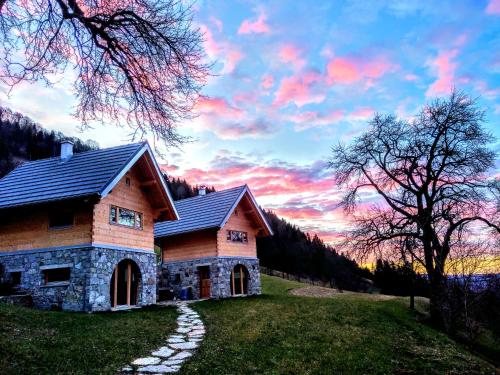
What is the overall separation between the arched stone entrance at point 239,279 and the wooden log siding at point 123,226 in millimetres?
9673

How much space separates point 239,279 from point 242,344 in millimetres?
19140

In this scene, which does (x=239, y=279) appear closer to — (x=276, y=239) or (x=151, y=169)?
Answer: (x=151, y=169)

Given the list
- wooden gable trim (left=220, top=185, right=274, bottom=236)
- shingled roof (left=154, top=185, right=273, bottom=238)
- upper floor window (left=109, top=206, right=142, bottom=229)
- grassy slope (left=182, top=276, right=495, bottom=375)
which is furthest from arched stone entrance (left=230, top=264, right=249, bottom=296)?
upper floor window (left=109, top=206, right=142, bottom=229)

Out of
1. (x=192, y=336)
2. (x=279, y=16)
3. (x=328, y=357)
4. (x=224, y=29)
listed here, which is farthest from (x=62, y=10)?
(x=328, y=357)

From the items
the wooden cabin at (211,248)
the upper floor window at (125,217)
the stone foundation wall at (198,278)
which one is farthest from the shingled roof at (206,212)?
the upper floor window at (125,217)

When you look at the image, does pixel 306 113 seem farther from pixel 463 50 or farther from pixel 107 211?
pixel 107 211

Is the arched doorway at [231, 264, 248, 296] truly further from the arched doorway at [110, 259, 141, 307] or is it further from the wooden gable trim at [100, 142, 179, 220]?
the arched doorway at [110, 259, 141, 307]

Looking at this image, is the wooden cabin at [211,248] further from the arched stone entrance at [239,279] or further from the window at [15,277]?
the window at [15,277]

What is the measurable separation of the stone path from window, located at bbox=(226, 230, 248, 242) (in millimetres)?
13076

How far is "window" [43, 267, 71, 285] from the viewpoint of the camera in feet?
56.2

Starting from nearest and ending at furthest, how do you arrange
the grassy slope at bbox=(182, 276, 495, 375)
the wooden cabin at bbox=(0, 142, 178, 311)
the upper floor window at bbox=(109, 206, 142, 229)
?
the grassy slope at bbox=(182, 276, 495, 375), the wooden cabin at bbox=(0, 142, 178, 311), the upper floor window at bbox=(109, 206, 142, 229)

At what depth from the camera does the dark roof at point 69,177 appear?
16.7 m

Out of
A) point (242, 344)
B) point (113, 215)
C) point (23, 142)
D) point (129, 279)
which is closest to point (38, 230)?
point (113, 215)

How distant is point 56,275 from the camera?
17312 mm
